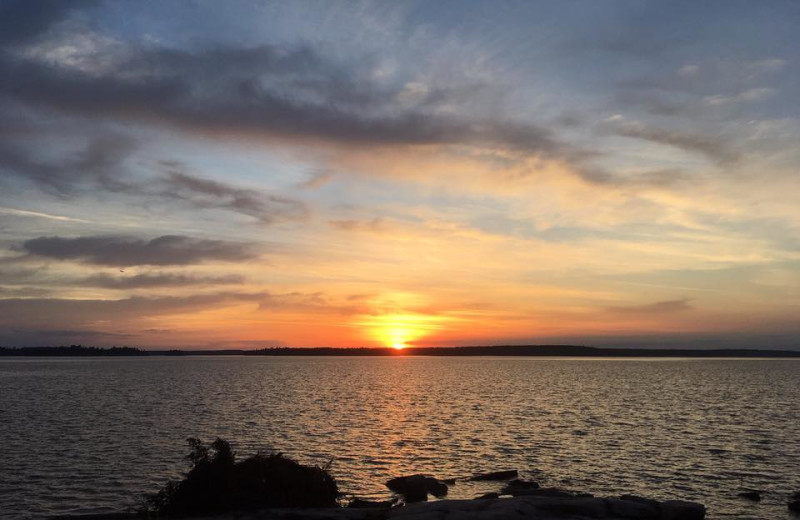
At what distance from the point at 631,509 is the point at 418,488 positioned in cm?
1250

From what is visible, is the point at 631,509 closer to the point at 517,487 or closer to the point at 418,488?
the point at 517,487

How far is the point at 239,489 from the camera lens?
29.2m

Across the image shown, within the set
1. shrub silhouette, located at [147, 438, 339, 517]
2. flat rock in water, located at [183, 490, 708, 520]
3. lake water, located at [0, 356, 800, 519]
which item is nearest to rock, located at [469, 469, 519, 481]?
lake water, located at [0, 356, 800, 519]

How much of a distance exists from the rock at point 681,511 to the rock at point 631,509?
45 centimetres

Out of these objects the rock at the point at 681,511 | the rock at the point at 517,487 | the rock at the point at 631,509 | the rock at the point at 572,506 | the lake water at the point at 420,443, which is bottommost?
the lake water at the point at 420,443

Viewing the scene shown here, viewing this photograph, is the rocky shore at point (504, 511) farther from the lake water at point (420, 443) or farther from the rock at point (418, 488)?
the rock at point (418, 488)

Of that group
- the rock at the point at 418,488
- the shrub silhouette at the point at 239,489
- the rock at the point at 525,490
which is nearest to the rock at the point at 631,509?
the rock at the point at 525,490

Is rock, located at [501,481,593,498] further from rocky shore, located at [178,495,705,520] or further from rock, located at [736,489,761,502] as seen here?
rock, located at [736,489,761,502]

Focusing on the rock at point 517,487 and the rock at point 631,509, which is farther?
the rock at point 517,487

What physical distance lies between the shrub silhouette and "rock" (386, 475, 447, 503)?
647 cm

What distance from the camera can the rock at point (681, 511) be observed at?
1088 inches

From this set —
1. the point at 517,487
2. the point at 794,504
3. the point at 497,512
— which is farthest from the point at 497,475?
the point at 497,512

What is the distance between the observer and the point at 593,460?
156 ft

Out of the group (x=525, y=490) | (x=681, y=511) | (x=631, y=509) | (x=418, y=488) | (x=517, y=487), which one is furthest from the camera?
(x=517, y=487)
